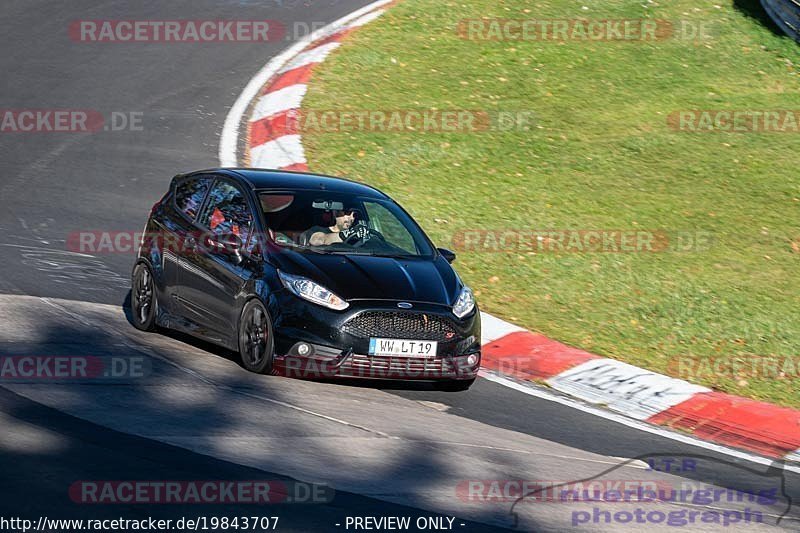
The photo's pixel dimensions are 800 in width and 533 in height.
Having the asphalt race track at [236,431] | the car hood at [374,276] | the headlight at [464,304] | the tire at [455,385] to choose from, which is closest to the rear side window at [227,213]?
the car hood at [374,276]

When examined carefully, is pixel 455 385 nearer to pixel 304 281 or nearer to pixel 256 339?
pixel 304 281

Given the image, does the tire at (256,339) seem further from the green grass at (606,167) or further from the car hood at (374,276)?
the green grass at (606,167)

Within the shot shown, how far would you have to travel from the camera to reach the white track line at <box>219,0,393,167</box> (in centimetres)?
1526

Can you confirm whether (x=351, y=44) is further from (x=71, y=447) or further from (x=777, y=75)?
(x=71, y=447)

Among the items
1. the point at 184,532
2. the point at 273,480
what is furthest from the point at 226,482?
the point at 184,532

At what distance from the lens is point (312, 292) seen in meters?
8.89

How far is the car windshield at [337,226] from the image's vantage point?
962cm

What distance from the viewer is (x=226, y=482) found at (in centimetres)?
653

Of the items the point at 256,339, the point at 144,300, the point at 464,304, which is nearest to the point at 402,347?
the point at 464,304

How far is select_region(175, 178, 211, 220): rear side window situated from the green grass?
3130mm

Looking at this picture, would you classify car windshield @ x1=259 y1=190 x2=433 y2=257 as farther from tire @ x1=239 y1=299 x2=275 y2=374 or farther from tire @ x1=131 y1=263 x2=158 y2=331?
tire @ x1=131 y1=263 x2=158 y2=331

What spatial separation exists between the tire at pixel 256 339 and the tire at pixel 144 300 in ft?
4.16

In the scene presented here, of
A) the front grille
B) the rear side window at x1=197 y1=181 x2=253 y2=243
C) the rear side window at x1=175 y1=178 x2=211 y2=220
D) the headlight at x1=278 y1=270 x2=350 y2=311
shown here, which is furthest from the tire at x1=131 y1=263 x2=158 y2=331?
the front grille

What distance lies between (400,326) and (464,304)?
0.72 meters
